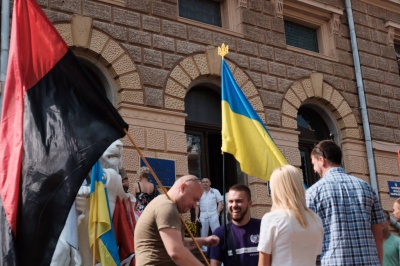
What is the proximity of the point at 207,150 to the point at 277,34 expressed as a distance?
11.1 feet

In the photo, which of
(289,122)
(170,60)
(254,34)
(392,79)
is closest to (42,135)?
(170,60)

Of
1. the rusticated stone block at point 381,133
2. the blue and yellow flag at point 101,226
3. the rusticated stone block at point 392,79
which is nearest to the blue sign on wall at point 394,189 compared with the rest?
the rusticated stone block at point 381,133

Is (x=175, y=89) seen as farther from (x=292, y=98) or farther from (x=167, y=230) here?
(x=167, y=230)

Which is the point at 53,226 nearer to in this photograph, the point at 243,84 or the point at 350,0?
the point at 243,84

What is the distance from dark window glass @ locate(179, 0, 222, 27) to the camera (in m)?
12.4

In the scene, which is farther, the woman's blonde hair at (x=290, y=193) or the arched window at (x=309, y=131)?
the arched window at (x=309, y=131)

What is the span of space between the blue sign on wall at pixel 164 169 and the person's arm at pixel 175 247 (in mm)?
6631

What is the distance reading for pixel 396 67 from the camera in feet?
51.0

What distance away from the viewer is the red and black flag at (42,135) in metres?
4.14

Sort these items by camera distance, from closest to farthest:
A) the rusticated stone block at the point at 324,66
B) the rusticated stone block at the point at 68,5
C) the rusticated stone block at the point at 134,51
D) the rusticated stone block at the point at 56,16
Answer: the rusticated stone block at the point at 56,16 < the rusticated stone block at the point at 68,5 < the rusticated stone block at the point at 134,51 < the rusticated stone block at the point at 324,66

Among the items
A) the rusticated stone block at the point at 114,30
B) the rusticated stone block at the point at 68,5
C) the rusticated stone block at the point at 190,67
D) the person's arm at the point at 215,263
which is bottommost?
the person's arm at the point at 215,263

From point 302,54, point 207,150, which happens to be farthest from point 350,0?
point 207,150

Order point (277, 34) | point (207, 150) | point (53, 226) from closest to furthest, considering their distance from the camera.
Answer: point (53, 226) < point (207, 150) < point (277, 34)

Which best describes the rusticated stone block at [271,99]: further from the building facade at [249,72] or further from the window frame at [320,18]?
the window frame at [320,18]
